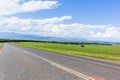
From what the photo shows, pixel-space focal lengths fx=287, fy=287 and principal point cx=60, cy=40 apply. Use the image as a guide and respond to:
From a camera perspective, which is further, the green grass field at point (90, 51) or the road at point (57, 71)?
the green grass field at point (90, 51)

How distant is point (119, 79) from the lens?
11547mm

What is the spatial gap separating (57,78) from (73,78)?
25.6 inches

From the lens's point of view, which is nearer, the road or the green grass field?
the road

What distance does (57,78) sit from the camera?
1141 centimetres

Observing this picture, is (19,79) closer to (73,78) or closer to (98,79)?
(73,78)

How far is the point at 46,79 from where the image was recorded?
11.0 metres

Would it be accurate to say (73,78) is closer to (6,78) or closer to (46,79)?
(46,79)

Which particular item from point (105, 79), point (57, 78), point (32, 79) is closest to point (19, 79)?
point (32, 79)

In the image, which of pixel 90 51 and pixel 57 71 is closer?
pixel 57 71

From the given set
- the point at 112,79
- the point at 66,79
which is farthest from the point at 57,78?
the point at 112,79

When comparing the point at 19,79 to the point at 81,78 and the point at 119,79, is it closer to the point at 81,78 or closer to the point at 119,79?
the point at 81,78

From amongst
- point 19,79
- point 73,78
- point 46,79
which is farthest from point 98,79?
point 19,79

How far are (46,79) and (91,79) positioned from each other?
1773mm

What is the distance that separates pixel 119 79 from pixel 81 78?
1.53 m
